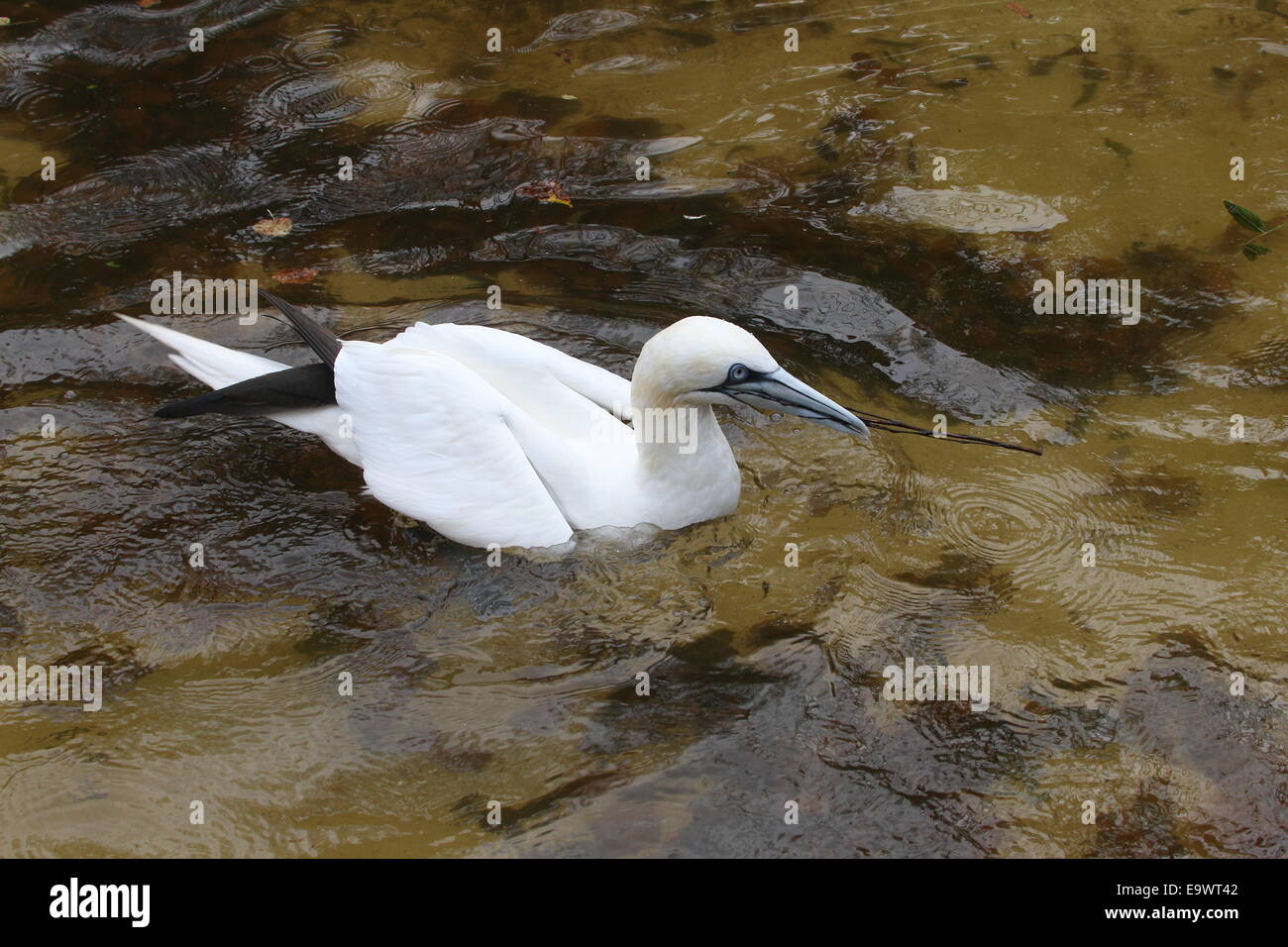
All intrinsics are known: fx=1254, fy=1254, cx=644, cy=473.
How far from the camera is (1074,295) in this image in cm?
610

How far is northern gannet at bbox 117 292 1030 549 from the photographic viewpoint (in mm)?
4621

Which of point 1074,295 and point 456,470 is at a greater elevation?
point 1074,295

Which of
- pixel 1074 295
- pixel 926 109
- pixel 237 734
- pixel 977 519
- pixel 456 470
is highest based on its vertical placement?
pixel 926 109

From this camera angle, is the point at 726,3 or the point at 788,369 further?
the point at 726,3

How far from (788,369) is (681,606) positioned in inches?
59.6

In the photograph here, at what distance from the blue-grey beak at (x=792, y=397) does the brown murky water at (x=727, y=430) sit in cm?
58

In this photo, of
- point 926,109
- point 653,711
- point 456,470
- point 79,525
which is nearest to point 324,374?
point 456,470

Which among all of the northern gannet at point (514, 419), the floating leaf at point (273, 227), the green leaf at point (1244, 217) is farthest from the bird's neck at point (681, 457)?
the green leaf at point (1244, 217)

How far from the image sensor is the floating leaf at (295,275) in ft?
20.6

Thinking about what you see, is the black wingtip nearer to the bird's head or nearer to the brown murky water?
the brown murky water

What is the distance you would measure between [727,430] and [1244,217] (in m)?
2.80

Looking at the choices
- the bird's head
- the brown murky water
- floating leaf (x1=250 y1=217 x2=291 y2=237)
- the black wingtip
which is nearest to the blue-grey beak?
the bird's head

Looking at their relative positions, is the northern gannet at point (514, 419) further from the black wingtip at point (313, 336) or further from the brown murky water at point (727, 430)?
the brown murky water at point (727, 430)

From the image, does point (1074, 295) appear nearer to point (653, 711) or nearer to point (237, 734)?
point (653, 711)
